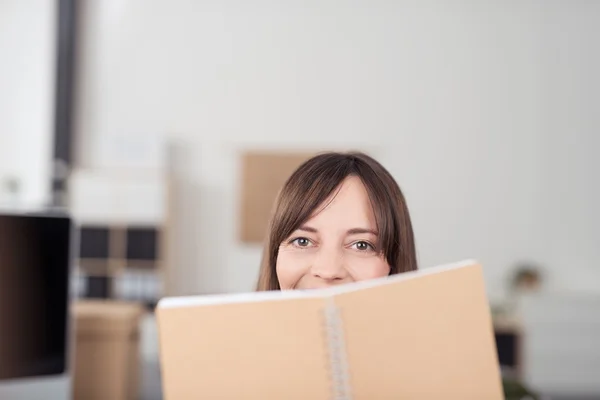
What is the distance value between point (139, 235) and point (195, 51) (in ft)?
6.27

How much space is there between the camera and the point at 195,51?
7434mm

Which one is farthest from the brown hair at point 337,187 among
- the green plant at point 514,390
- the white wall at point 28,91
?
the white wall at point 28,91

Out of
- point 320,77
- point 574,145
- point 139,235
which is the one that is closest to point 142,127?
point 139,235

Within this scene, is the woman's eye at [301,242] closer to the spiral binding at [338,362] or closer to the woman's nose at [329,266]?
the woman's nose at [329,266]

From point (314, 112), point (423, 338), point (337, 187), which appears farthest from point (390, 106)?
point (423, 338)

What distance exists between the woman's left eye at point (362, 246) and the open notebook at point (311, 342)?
1.16 ft

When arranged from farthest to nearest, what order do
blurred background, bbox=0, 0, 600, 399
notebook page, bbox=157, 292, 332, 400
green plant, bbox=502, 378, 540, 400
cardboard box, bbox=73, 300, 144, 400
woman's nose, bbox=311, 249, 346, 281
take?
blurred background, bbox=0, 0, 600, 399 < cardboard box, bbox=73, 300, 144, 400 < green plant, bbox=502, 378, 540, 400 < woman's nose, bbox=311, 249, 346, 281 < notebook page, bbox=157, 292, 332, 400

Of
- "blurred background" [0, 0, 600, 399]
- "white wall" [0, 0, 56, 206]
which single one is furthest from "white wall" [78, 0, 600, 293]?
"white wall" [0, 0, 56, 206]

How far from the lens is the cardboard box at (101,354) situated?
3.17m

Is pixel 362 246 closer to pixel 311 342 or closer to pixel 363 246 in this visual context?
pixel 363 246

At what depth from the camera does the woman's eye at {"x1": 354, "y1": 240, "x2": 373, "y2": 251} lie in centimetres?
132

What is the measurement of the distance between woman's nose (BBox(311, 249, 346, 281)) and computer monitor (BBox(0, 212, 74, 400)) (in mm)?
1531

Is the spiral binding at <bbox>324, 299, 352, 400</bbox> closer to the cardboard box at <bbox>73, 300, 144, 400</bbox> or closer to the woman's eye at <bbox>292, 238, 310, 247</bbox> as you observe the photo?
the woman's eye at <bbox>292, 238, 310, 247</bbox>

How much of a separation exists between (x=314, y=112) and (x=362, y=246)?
20.1 feet
